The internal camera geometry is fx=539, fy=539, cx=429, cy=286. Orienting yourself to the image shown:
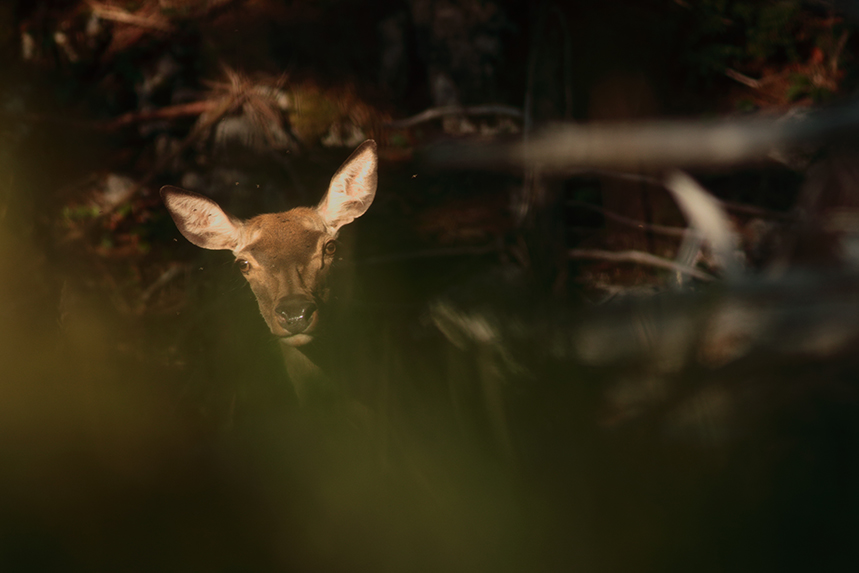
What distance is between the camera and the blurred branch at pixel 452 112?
2.91 metres

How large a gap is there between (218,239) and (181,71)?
1.64 metres

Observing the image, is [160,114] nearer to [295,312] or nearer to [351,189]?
[351,189]

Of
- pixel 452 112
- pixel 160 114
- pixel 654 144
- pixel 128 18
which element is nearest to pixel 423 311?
pixel 452 112

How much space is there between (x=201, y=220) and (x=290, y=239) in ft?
1.08

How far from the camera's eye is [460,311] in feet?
8.48

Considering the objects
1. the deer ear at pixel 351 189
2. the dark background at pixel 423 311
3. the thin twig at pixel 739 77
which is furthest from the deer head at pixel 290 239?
the thin twig at pixel 739 77

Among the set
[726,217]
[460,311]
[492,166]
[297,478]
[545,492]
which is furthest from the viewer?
[726,217]

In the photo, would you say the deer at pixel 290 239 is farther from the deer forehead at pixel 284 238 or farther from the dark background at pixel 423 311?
the dark background at pixel 423 311

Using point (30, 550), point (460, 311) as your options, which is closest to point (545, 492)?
point (460, 311)

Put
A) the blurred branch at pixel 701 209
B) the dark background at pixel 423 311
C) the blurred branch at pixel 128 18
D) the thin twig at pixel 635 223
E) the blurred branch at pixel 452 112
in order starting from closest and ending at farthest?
the dark background at pixel 423 311 → the blurred branch at pixel 701 209 → the blurred branch at pixel 452 112 → the thin twig at pixel 635 223 → the blurred branch at pixel 128 18

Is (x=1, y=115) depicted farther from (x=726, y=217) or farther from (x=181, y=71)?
(x=726, y=217)

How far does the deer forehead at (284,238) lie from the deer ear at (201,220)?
0.20ft

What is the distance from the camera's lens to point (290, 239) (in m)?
2.03

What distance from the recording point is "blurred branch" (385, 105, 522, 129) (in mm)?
2912
